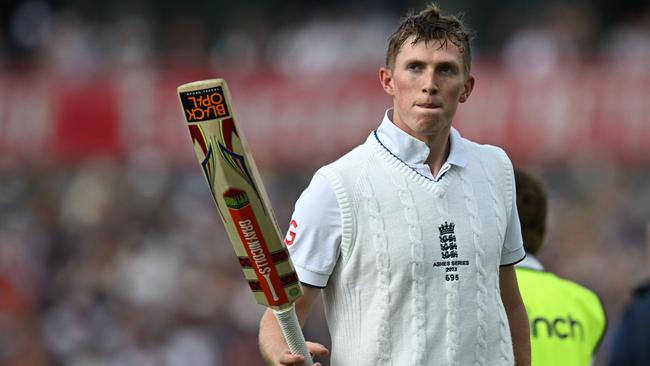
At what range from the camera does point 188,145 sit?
15086 millimetres

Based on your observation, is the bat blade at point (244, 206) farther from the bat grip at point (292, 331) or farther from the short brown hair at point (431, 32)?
the short brown hair at point (431, 32)

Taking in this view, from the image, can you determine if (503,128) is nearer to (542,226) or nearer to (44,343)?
(44,343)

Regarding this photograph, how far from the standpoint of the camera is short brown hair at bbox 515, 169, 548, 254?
561 centimetres

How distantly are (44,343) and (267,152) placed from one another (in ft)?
10.1

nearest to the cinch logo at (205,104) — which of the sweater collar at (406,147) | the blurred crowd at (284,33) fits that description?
the sweater collar at (406,147)

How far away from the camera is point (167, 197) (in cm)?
1514

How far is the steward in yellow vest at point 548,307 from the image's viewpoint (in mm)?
5492

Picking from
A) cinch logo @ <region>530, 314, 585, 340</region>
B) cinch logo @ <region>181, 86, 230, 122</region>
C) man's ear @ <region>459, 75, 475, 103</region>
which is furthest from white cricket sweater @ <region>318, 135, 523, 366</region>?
cinch logo @ <region>530, 314, 585, 340</region>

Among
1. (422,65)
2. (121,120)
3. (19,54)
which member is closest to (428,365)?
(422,65)

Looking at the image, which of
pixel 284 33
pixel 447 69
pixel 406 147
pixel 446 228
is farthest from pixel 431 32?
pixel 284 33

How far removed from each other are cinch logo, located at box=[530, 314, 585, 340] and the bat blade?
1643 mm

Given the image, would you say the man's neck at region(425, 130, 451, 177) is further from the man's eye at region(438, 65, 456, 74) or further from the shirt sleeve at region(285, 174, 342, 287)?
the shirt sleeve at region(285, 174, 342, 287)

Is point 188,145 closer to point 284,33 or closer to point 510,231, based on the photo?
point 284,33

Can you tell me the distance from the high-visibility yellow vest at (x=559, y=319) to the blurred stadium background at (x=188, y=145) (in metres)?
7.65
